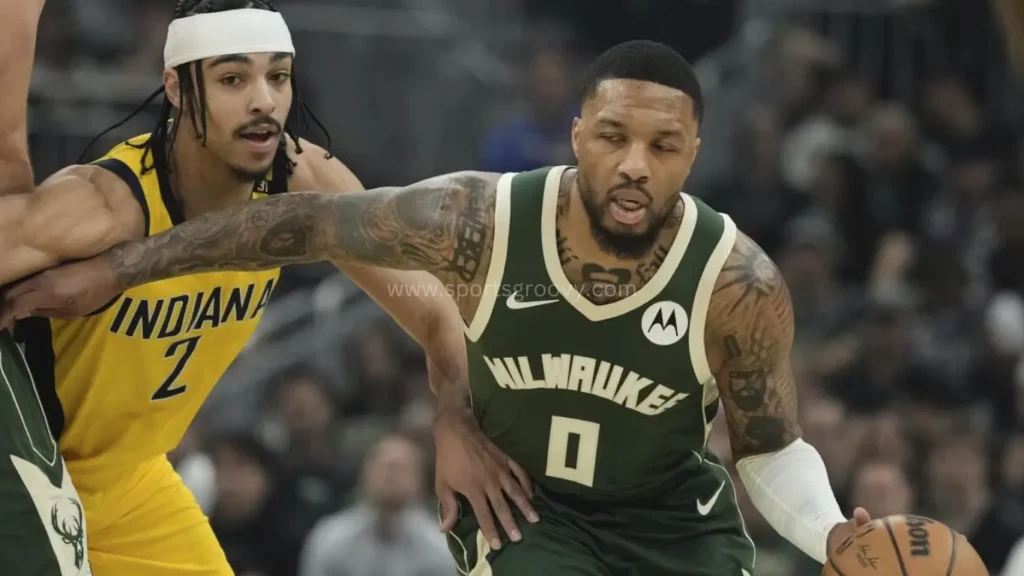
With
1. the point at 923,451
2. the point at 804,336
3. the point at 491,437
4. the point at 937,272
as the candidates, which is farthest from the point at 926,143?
the point at 491,437

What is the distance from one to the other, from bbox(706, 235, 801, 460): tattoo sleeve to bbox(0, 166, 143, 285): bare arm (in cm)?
158

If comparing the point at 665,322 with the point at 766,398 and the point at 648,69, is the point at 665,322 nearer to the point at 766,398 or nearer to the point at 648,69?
the point at 766,398

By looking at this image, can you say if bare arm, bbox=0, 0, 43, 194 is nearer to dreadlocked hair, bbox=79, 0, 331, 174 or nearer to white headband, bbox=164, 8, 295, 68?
dreadlocked hair, bbox=79, 0, 331, 174

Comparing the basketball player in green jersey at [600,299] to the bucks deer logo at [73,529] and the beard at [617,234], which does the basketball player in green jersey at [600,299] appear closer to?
the beard at [617,234]

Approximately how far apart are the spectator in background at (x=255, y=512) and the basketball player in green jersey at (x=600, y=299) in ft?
11.3

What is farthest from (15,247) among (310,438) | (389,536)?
(310,438)

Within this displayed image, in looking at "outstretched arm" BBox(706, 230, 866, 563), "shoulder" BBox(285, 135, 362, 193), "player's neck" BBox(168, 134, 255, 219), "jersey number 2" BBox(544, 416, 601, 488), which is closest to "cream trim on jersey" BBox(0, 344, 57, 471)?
"player's neck" BBox(168, 134, 255, 219)

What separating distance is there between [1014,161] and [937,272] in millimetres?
1308

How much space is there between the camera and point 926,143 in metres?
10.8

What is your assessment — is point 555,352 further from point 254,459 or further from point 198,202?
point 254,459

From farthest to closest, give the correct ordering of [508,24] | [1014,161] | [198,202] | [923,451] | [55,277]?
[508,24] → [1014,161] → [923,451] → [198,202] → [55,277]

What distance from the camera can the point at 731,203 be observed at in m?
10.5

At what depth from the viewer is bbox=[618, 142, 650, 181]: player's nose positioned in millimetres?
4152

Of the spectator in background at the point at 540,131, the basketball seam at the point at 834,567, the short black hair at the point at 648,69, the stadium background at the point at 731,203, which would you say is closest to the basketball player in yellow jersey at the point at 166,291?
the short black hair at the point at 648,69
